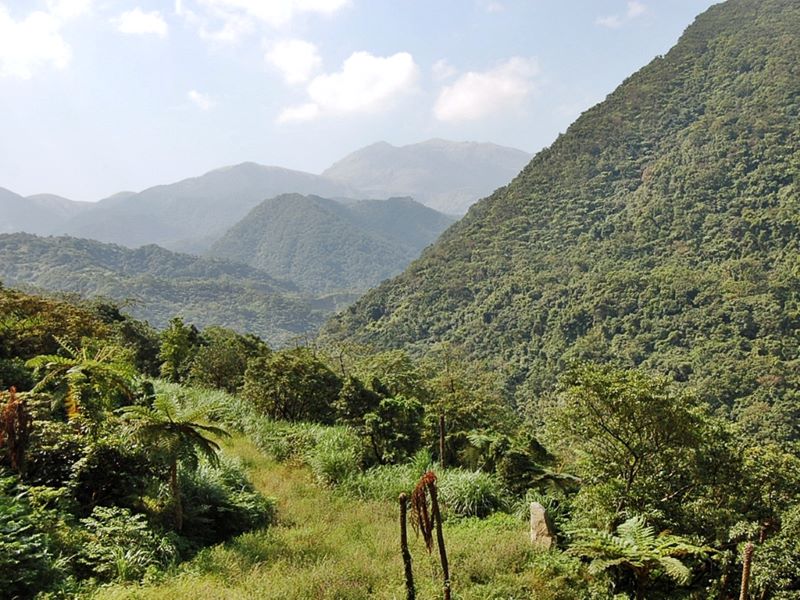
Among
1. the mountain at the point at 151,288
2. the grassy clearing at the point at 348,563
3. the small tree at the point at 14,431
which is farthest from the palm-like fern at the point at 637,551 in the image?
the mountain at the point at 151,288

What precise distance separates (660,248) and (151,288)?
125m

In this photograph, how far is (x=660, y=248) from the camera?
7594 centimetres

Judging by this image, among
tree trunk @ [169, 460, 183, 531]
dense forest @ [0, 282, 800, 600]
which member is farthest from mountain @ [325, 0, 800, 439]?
tree trunk @ [169, 460, 183, 531]

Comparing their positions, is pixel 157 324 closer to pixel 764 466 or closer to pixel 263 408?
pixel 263 408

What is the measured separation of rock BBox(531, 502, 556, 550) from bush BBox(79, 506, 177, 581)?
4.29m

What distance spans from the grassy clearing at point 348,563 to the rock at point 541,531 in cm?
16

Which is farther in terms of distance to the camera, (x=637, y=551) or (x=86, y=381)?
(x=86, y=381)

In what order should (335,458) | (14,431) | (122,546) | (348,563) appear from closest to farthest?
(122,546)
(348,563)
(14,431)
(335,458)

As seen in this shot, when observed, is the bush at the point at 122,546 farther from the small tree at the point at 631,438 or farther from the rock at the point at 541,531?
the small tree at the point at 631,438

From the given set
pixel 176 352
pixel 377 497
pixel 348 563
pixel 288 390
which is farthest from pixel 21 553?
pixel 176 352

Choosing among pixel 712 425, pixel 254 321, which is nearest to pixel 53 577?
pixel 712 425

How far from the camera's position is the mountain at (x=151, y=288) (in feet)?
415

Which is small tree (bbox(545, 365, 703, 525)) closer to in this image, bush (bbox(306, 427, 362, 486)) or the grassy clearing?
the grassy clearing

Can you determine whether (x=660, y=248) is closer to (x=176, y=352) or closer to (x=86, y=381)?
(x=176, y=352)
